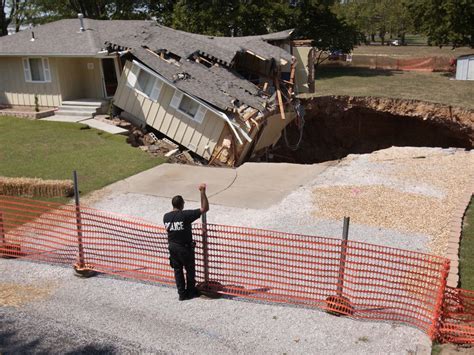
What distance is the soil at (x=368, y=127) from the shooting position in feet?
75.9

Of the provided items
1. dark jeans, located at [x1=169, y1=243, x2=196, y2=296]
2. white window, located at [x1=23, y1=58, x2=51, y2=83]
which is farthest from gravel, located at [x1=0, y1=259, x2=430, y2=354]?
white window, located at [x1=23, y1=58, x2=51, y2=83]

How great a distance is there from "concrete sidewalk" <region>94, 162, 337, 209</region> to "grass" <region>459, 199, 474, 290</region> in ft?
15.4

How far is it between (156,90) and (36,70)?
7.52m

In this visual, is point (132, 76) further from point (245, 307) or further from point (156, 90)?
point (245, 307)

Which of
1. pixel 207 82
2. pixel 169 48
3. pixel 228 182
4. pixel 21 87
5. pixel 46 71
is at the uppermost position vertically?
pixel 169 48

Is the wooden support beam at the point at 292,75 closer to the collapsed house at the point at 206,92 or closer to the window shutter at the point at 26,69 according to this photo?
the collapsed house at the point at 206,92

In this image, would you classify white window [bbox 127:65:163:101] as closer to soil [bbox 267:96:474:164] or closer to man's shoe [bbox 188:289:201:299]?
soil [bbox 267:96:474:164]

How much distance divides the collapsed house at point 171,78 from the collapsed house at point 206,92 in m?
0.04

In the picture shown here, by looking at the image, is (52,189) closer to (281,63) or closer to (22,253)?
(22,253)

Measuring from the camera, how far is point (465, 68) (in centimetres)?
3150

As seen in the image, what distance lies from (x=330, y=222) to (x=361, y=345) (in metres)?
4.95

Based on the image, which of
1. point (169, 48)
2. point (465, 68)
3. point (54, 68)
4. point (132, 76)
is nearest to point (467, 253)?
point (169, 48)

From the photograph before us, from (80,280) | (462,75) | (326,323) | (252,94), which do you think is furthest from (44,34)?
(462,75)

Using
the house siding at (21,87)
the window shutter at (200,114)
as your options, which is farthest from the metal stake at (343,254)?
the house siding at (21,87)
